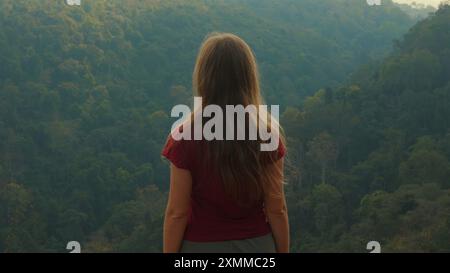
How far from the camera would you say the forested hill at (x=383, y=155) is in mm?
25484

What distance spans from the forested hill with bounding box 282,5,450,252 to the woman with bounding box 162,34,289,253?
21546 millimetres

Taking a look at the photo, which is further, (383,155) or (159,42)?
(159,42)

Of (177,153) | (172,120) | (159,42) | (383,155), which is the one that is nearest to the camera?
(177,153)

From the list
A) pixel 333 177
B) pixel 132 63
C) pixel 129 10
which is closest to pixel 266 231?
pixel 333 177

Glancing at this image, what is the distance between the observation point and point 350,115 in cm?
3506

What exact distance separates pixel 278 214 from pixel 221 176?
0.76 ft

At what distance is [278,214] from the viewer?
203 cm

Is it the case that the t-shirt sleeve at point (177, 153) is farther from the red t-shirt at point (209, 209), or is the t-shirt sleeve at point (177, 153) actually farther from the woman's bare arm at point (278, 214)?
the woman's bare arm at point (278, 214)

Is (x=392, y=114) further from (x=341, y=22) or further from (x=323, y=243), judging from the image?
(x=341, y=22)

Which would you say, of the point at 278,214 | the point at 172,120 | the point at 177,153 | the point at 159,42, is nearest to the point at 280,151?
the point at 278,214

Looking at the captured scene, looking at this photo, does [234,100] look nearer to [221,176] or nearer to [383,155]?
A: [221,176]

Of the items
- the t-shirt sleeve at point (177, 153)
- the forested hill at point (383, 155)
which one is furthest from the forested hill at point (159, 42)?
the t-shirt sleeve at point (177, 153)

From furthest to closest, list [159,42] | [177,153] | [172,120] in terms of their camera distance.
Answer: [159,42] < [172,120] < [177,153]
